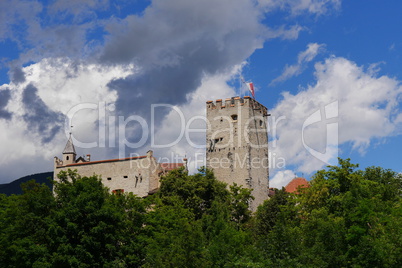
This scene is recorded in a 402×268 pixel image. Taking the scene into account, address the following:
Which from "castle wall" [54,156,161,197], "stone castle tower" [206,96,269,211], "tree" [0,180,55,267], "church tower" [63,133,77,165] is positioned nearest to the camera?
"tree" [0,180,55,267]

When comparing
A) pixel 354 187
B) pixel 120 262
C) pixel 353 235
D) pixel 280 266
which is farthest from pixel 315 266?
pixel 120 262

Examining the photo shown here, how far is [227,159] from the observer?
2350 inches

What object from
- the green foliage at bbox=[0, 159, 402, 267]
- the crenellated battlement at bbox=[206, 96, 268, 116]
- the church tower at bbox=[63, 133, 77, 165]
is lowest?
the green foliage at bbox=[0, 159, 402, 267]

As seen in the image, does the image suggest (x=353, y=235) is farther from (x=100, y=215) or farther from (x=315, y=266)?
(x=100, y=215)

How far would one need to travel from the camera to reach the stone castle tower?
5878 centimetres

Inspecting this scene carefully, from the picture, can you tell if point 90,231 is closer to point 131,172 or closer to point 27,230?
point 27,230

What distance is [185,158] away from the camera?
203ft

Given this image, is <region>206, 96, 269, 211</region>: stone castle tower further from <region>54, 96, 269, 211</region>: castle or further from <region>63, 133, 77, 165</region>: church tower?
<region>63, 133, 77, 165</region>: church tower

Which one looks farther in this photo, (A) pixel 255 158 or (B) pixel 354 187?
(A) pixel 255 158

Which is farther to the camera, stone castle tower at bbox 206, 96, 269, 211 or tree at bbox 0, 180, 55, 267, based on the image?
stone castle tower at bbox 206, 96, 269, 211

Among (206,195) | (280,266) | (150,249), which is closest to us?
(280,266)

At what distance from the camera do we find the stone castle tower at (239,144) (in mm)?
58781

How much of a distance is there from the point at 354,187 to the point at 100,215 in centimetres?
1749

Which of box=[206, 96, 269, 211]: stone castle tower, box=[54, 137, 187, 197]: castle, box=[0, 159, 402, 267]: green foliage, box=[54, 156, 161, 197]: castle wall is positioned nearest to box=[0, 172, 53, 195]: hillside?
box=[54, 137, 187, 197]: castle
